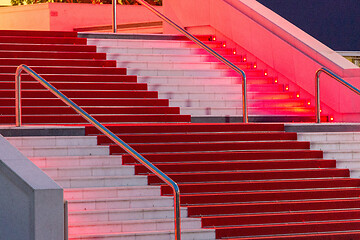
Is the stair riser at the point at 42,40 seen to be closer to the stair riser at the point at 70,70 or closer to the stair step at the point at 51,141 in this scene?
the stair riser at the point at 70,70

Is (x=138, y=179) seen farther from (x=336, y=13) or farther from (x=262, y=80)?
(x=336, y=13)

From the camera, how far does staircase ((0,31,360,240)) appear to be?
9.03 m

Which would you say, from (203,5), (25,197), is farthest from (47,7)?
(25,197)

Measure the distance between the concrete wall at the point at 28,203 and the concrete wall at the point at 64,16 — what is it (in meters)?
12.6

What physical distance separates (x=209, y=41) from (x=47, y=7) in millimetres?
6774

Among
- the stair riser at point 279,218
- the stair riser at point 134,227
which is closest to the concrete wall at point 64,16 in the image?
the stair riser at point 279,218

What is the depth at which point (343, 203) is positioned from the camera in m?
9.89

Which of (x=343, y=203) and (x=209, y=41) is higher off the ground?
(x=209, y=41)

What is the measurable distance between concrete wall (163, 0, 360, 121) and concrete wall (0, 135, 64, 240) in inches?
227

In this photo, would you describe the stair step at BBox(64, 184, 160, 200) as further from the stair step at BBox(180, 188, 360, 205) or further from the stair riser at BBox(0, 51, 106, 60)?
the stair riser at BBox(0, 51, 106, 60)

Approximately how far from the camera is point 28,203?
297 inches

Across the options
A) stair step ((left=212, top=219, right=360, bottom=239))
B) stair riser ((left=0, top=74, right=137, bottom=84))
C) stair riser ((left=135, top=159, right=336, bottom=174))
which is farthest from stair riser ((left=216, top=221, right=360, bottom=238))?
stair riser ((left=0, top=74, right=137, bottom=84))

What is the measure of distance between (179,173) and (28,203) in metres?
2.69

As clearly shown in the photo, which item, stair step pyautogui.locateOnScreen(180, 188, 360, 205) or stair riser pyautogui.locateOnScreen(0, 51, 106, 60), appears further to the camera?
stair riser pyautogui.locateOnScreen(0, 51, 106, 60)
